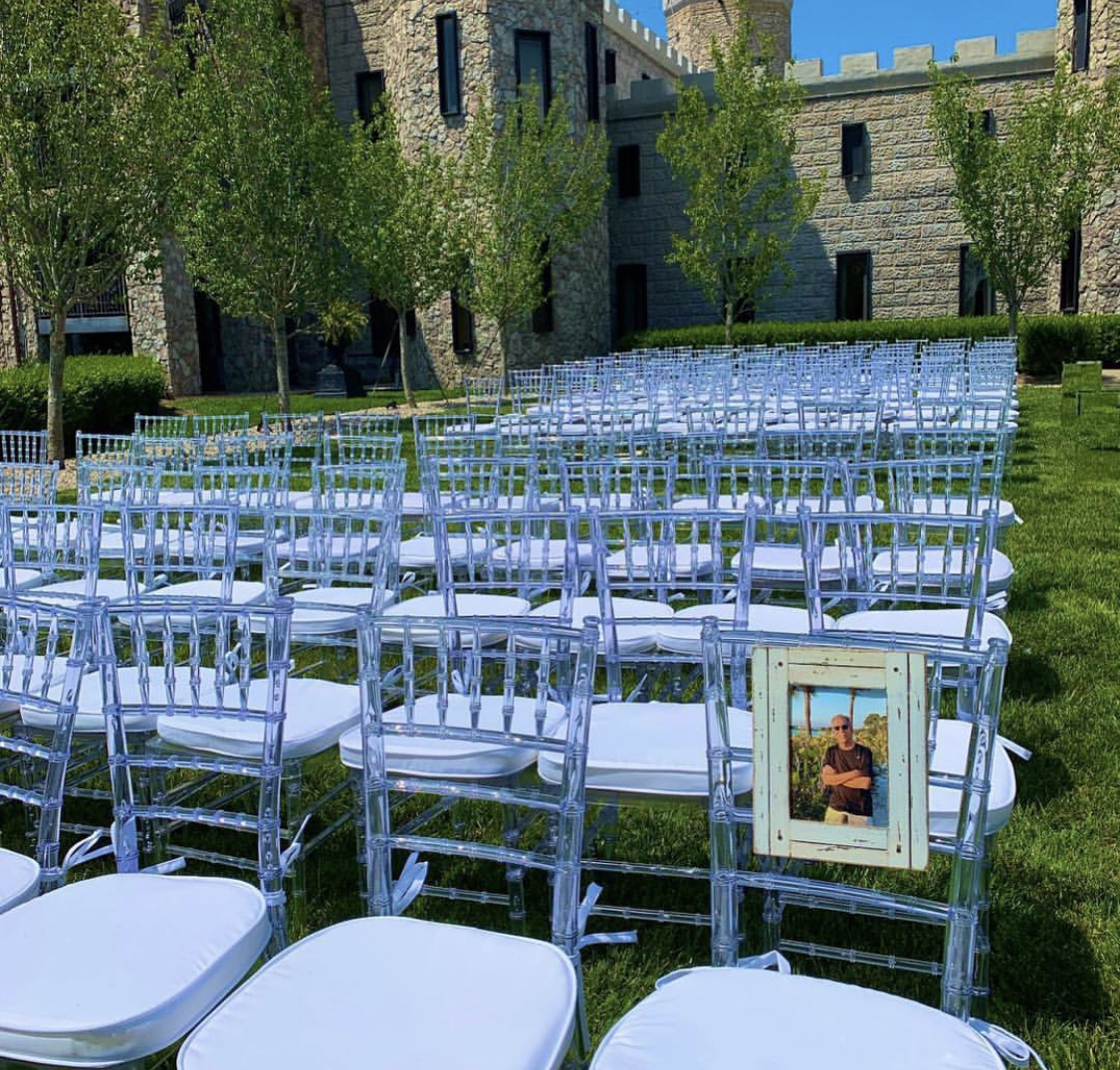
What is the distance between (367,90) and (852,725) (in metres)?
26.3

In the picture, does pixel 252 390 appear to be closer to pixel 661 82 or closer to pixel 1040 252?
pixel 661 82

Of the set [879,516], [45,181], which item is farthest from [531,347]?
[879,516]

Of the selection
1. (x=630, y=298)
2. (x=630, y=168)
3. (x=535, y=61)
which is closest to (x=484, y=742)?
(x=535, y=61)

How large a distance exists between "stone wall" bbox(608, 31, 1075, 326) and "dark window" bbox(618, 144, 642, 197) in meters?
0.14

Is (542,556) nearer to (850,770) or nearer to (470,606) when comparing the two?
(470,606)

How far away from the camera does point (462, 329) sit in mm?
23766

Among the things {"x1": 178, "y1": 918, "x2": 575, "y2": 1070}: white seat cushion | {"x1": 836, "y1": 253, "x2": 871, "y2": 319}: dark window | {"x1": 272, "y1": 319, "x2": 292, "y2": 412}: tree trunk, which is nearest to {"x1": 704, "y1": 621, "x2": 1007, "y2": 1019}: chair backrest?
{"x1": 178, "y1": 918, "x2": 575, "y2": 1070}: white seat cushion

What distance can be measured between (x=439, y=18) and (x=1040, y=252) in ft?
41.9

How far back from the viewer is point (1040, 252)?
1997 cm

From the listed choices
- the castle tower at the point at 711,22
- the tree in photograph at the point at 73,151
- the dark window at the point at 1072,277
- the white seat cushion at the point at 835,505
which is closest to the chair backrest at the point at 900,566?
the white seat cushion at the point at 835,505

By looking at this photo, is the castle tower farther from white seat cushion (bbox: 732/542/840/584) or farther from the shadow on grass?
the shadow on grass

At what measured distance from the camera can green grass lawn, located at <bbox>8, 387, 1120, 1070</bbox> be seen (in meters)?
2.50

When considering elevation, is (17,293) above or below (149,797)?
above

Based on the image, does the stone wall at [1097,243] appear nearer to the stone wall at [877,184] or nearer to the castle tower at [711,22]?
the stone wall at [877,184]
